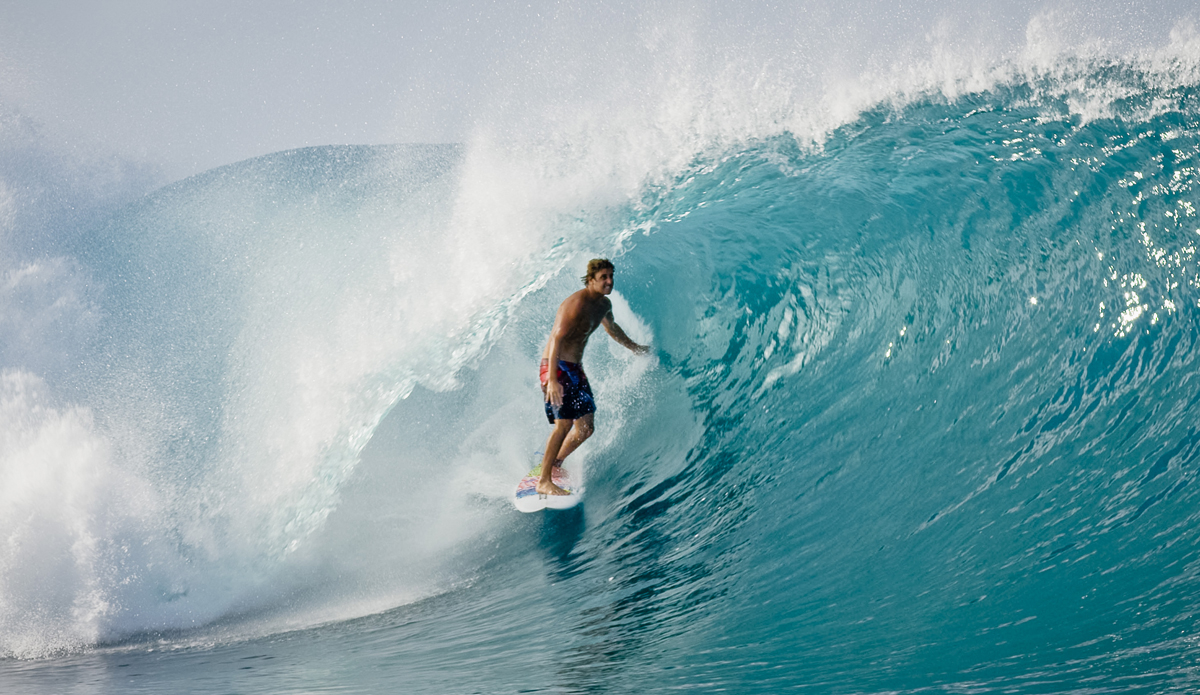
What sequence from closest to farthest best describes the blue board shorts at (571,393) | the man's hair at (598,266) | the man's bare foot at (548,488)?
the man's hair at (598,266) < the blue board shorts at (571,393) < the man's bare foot at (548,488)

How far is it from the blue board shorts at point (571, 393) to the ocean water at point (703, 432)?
2.25ft

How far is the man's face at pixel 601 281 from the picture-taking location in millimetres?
3805

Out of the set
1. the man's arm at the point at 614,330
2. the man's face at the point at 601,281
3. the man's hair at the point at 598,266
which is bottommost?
the man's arm at the point at 614,330

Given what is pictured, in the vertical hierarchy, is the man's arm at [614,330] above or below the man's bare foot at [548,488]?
above

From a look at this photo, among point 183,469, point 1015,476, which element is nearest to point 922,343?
point 1015,476

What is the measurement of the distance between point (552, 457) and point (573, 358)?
0.59m

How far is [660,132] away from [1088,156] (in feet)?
10.3

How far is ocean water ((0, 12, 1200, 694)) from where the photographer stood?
3.04 metres

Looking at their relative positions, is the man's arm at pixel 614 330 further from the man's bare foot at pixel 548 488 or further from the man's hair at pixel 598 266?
the man's bare foot at pixel 548 488

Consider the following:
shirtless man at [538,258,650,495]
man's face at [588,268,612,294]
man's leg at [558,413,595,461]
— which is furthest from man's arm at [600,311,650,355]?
man's leg at [558,413,595,461]

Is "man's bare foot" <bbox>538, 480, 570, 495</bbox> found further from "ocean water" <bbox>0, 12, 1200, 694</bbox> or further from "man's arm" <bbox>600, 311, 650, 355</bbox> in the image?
"man's arm" <bbox>600, 311, 650, 355</bbox>

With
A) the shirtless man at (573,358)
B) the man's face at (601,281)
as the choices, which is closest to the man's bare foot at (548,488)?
the shirtless man at (573,358)

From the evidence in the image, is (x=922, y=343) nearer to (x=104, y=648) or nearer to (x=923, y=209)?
(x=923, y=209)

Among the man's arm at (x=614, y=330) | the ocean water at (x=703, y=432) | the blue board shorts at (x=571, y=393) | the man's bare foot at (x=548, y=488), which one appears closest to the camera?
the ocean water at (x=703, y=432)
